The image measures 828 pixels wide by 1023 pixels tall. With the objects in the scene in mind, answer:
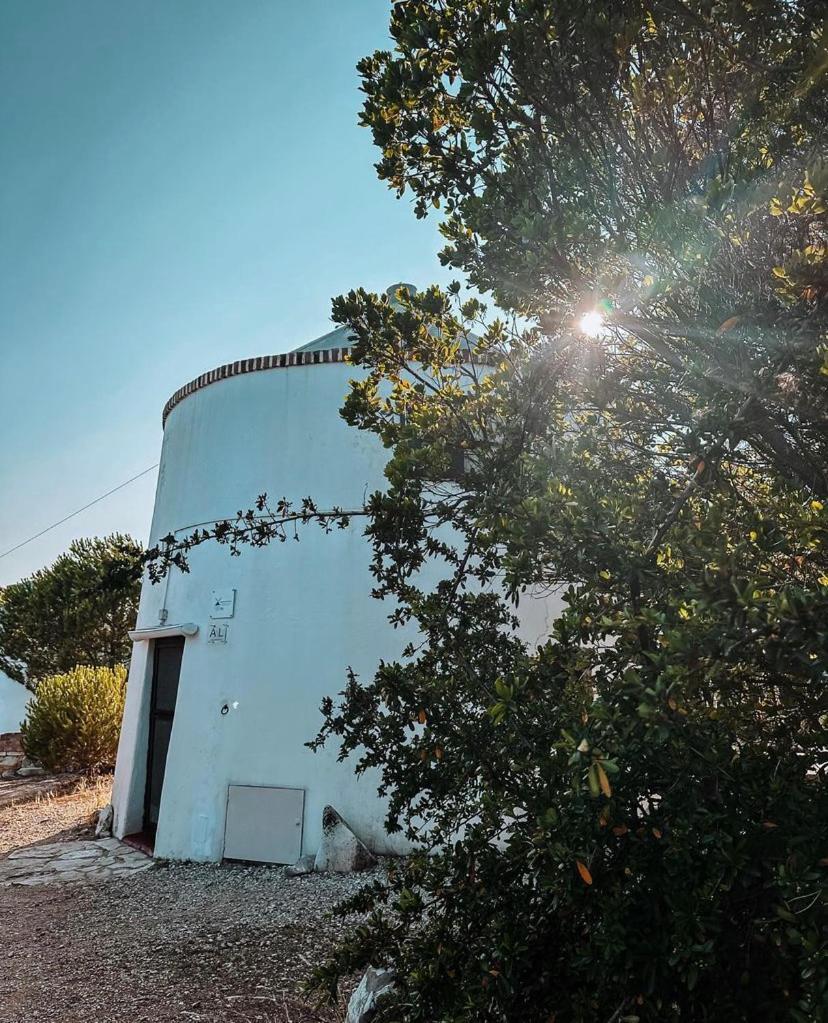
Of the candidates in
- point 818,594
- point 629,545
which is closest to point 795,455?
point 629,545

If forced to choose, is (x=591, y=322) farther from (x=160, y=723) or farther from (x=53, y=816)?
(x=53, y=816)

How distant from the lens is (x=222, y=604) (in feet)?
24.4

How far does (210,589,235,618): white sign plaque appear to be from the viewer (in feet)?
24.2

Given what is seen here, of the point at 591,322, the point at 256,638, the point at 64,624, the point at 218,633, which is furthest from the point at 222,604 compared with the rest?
the point at 64,624

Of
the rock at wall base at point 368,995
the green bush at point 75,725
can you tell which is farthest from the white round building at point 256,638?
the green bush at point 75,725

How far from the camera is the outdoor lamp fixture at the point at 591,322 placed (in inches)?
98.0

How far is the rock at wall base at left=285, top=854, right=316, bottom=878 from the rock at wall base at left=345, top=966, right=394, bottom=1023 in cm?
287

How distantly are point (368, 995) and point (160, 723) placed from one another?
18.5 ft

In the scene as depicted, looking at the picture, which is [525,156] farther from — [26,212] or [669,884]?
[26,212]

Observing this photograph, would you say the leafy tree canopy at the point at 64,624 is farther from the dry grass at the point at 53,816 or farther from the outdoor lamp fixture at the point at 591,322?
the outdoor lamp fixture at the point at 591,322

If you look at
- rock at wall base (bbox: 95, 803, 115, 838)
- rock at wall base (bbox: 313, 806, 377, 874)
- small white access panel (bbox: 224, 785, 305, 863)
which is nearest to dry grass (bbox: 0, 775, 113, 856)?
rock at wall base (bbox: 95, 803, 115, 838)

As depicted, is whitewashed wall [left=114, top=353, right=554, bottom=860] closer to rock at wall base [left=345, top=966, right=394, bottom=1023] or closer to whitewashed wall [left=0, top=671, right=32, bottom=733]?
rock at wall base [left=345, top=966, right=394, bottom=1023]

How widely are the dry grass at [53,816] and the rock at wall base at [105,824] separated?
23cm

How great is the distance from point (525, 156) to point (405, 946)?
2.96 m
